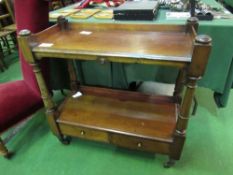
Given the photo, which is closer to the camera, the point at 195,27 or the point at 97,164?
the point at 195,27

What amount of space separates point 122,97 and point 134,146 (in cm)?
38

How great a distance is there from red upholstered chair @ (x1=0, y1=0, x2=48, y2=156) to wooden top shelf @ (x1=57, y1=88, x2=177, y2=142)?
24 cm

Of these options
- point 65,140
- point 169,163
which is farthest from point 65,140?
point 169,163

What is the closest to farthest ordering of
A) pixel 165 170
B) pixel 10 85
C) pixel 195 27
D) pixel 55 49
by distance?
pixel 55 49
pixel 195 27
pixel 165 170
pixel 10 85

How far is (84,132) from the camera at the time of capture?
1273 mm

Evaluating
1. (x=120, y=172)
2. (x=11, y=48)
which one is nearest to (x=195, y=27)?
(x=120, y=172)

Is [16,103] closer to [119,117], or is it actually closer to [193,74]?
[119,117]

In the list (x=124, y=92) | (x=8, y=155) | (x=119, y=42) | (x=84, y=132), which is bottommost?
(x=8, y=155)

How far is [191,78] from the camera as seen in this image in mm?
833

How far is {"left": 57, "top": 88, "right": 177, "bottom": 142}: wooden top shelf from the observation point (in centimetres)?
117

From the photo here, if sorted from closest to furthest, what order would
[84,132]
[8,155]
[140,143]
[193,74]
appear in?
1. [193,74]
2. [140,143]
3. [84,132]
4. [8,155]

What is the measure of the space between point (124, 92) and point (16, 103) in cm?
76

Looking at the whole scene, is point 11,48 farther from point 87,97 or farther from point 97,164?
point 97,164

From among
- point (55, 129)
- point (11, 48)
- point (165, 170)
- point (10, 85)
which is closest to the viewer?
point (165, 170)
